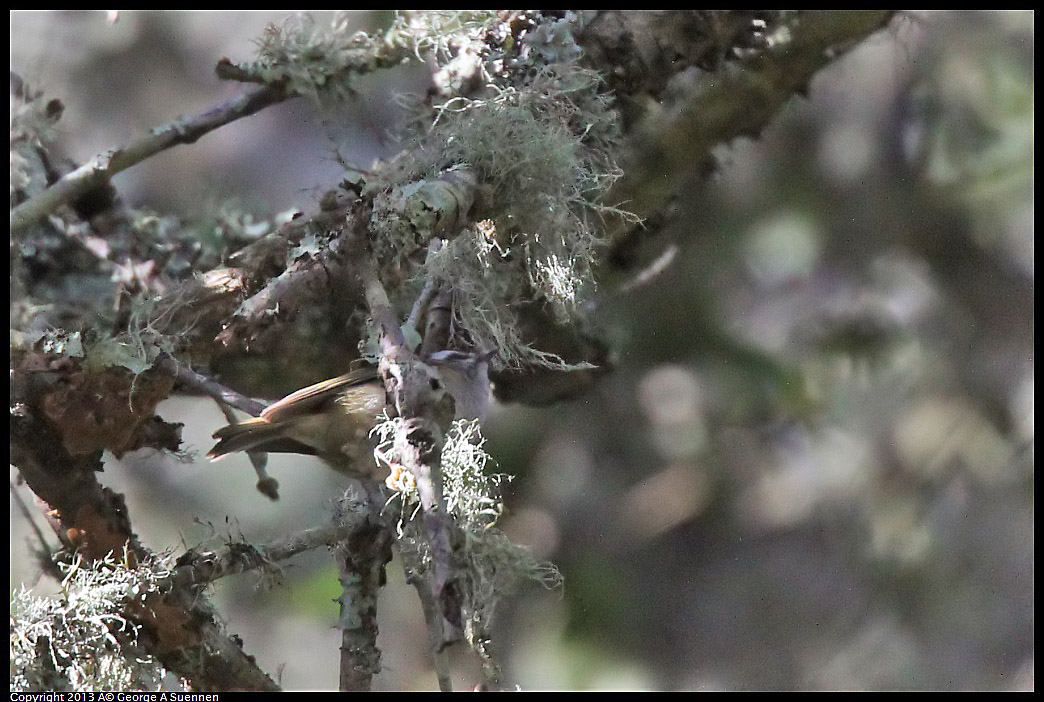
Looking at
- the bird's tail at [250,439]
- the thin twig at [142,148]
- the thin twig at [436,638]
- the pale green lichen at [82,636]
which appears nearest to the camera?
the thin twig at [436,638]

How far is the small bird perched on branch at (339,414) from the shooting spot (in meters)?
1.25

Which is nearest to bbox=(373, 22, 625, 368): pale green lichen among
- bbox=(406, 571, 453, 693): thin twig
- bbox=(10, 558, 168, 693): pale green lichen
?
bbox=(406, 571, 453, 693): thin twig

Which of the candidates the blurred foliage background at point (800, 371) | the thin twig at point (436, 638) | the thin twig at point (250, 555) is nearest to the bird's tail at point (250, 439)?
the thin twig at point (250, 555)

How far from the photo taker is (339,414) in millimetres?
1312

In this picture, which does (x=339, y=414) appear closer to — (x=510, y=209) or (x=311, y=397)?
(x=311, y=397)

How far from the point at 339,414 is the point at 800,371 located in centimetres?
169

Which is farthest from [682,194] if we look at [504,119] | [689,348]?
[504,119]

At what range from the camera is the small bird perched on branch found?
1.25 m

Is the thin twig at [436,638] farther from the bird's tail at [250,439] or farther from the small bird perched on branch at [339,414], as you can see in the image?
the bird's tail at [250,439]

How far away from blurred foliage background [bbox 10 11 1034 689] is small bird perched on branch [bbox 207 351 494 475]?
1.67ft

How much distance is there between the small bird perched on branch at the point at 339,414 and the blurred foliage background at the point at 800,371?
1.67 feet

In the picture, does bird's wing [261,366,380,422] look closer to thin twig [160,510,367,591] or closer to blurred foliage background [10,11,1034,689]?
thin twig [160,510,367,591]

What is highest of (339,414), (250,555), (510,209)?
(510,209)

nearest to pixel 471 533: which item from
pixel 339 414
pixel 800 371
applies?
pixel 339 414
